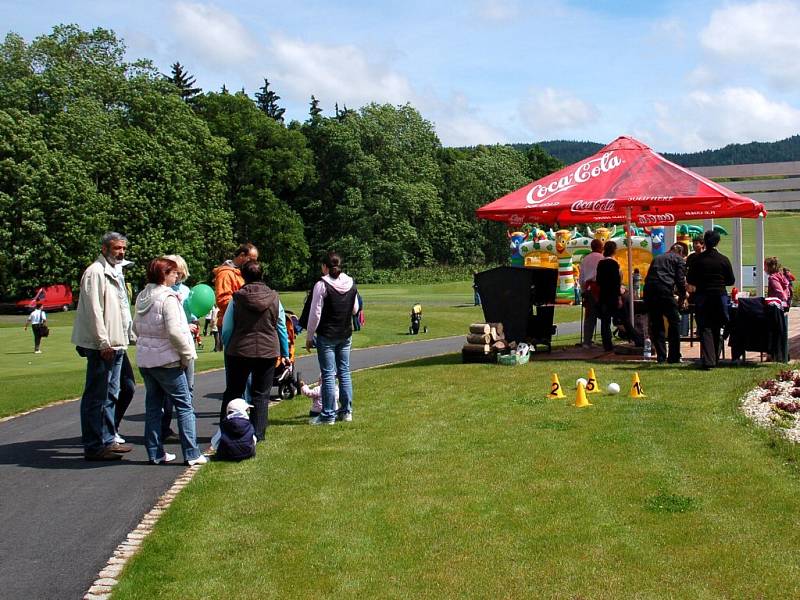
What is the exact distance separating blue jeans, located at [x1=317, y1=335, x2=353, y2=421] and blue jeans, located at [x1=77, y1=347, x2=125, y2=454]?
221 centimetres

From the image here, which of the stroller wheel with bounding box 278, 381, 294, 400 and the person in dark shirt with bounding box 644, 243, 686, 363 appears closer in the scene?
the stroller wheel with bounding box 278, 381, 294, 400

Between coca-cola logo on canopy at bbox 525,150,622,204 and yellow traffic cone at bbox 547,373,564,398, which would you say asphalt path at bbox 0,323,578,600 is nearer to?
yellow traffic cone at bbox 547,373,564,398

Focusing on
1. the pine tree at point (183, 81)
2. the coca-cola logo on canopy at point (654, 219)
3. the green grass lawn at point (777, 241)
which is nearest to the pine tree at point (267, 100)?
the pine tree at point (183, 81)

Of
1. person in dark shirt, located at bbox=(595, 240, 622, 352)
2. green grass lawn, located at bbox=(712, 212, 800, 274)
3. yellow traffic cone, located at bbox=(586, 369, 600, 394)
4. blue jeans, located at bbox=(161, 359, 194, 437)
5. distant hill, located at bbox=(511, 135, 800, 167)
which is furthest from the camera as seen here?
distant hill, located at bbox=(511, 135, 800, 167)

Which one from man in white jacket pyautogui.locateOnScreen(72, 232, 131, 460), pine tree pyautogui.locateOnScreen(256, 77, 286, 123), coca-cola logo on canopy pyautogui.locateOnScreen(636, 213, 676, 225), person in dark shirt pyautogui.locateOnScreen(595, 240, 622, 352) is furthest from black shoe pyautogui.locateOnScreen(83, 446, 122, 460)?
pine tree pyautogui.locateOnScreen(256, 77, 286, 123)

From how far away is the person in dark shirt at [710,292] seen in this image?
1265 centimetres

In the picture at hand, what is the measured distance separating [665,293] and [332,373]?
565 centimetres

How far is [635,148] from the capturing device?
16172 millimetres

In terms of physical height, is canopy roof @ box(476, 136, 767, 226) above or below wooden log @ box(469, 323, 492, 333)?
above

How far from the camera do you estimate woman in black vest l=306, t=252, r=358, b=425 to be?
9992 mm

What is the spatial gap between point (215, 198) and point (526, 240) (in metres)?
22.2

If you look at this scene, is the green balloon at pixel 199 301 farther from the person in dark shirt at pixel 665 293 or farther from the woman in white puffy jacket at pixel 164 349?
the person in dark shirt at pixel 665 293

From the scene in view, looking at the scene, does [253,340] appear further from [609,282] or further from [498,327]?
[609,282]

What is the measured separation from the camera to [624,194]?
569 inches
